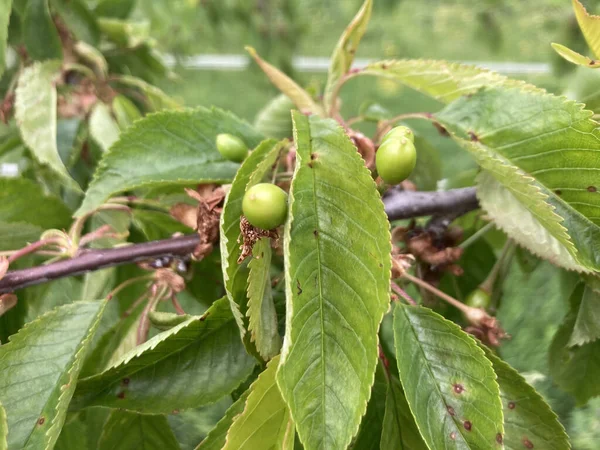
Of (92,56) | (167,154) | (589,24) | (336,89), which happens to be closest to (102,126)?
(92,56)

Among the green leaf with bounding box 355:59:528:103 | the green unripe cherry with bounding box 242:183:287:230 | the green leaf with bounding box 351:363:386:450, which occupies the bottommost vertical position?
the green leaf with bounding box 351:363:386:450

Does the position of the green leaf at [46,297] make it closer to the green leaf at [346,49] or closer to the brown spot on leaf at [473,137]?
the green leaf at [346,49]

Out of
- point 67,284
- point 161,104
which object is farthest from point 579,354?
point 161,104

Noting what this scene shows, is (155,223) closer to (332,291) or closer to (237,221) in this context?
(237,221)

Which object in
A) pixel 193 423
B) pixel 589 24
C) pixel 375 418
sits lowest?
pixel 193 423

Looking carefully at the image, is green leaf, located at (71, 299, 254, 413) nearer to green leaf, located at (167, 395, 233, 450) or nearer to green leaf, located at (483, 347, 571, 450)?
green leaf, located at (167, 395, 233, 450)

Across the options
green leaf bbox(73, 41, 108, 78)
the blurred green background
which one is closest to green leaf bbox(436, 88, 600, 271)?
the blurred green background

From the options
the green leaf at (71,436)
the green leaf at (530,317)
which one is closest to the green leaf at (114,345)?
the green leaf at (71,436)
